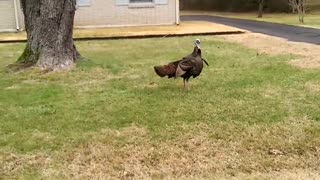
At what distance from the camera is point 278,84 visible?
663 cm

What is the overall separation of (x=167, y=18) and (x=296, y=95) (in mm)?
11004

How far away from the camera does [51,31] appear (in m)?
8.23

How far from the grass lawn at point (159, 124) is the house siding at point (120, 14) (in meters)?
8.33

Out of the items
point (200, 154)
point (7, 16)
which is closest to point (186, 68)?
point (200, 154)

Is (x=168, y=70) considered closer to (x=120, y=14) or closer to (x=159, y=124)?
(x=159, y=124)

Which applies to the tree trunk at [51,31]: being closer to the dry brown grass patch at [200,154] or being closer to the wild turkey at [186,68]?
→ the wild turkey at [186,68]

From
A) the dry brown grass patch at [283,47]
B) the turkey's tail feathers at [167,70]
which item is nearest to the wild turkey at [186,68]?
the turkey's tail feathers at [167,70]

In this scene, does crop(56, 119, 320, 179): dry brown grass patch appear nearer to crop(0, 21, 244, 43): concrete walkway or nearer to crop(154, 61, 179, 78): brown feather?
crop(154, 61, 179, 78): brown feather

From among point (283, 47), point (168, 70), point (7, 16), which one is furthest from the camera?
point (7, 16)

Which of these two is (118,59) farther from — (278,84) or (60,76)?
(278,84)

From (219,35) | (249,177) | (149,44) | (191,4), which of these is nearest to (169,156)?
(249,177)

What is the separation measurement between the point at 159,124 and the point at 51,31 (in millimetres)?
3934

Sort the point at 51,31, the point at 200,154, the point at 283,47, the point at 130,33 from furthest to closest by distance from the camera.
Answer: the point at 130,33, the point at 283,47, the point at 51,31, the point at 200,154

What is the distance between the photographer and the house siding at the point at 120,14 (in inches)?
639
